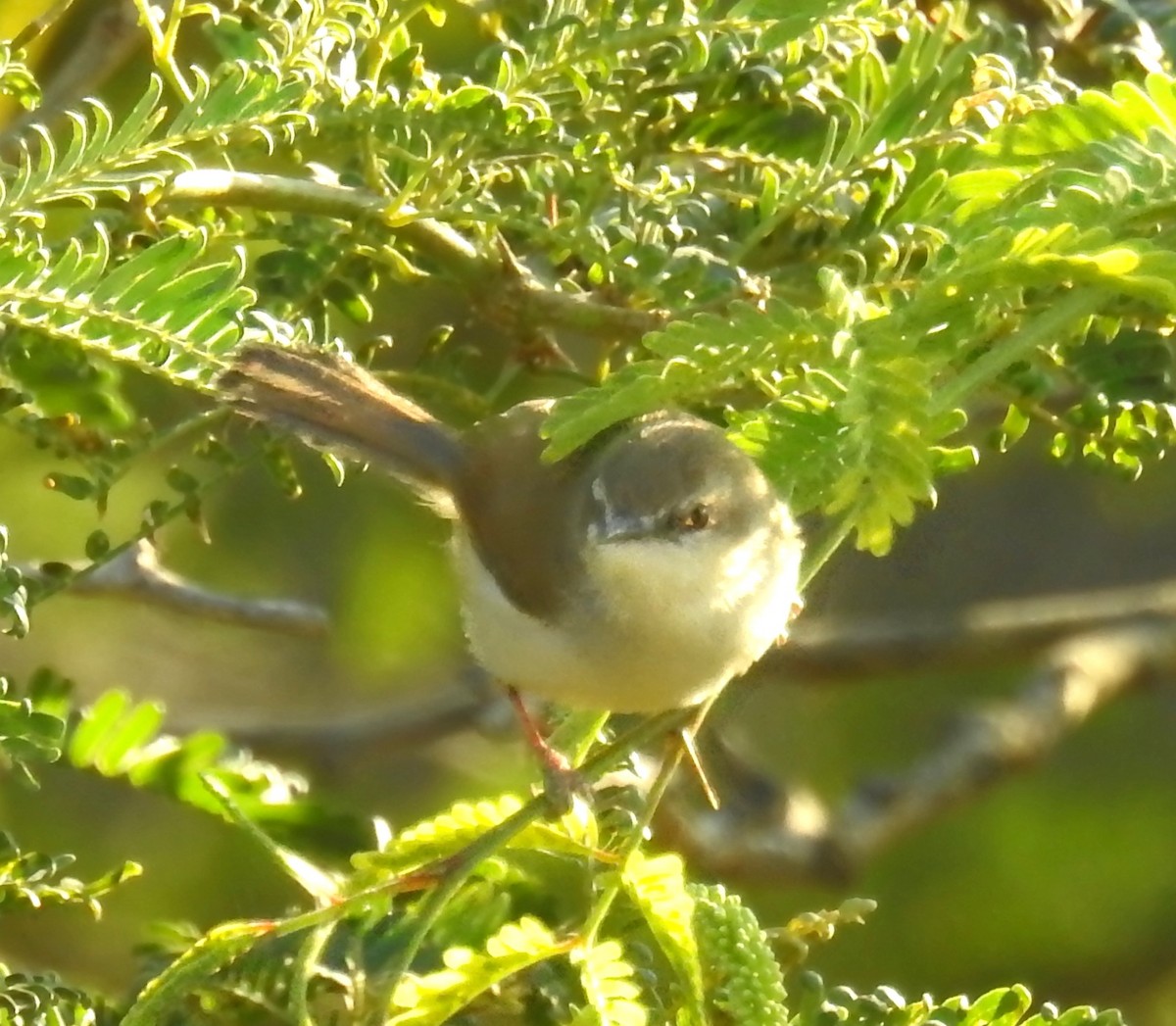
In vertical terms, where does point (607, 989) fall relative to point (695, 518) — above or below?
above

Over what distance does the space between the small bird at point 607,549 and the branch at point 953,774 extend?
48.0 inches

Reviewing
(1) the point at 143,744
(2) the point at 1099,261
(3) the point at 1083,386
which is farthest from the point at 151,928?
(2) the point at 1099,261

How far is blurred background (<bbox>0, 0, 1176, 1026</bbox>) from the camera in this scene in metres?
4.40

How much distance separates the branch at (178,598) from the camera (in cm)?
272

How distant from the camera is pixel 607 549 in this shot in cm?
250

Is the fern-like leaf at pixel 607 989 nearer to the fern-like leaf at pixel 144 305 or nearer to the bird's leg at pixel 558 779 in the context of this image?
the bird's leg at pixel 558 779

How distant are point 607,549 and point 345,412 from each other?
1.72 ft

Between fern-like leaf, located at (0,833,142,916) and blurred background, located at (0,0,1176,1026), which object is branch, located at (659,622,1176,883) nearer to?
blurred background, located at (0,0,1176,1026)

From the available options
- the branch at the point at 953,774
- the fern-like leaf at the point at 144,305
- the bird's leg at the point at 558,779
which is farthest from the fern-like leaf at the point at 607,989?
the branch at the point at 953,774

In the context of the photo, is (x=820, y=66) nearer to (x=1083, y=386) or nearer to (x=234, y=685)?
(x=1083, y=386)

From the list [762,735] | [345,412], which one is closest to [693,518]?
[345,412]

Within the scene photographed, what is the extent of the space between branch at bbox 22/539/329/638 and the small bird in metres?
0.43

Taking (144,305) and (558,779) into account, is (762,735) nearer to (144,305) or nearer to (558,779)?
(558,779)

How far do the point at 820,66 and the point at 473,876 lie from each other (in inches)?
36.4
